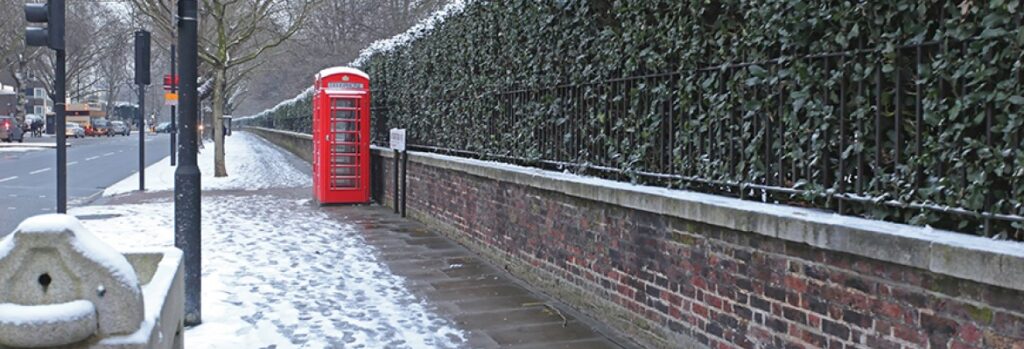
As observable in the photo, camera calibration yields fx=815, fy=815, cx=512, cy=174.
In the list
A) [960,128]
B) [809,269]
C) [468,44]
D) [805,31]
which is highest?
[468,44]

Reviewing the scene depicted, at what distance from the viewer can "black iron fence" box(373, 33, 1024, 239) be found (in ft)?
10.5

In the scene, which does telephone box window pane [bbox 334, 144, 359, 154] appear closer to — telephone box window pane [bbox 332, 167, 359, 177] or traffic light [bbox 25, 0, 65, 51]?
telephone box window pane [bbox 332, 167, 359, 177]

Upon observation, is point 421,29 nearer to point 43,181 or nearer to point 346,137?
point 346,137

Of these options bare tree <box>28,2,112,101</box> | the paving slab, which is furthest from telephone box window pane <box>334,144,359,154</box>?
bare tree <box>28,2,112,101</box>

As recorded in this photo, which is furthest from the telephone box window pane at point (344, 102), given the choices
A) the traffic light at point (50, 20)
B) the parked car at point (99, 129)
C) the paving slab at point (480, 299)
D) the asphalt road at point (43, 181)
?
the parked car at point (99, 129)

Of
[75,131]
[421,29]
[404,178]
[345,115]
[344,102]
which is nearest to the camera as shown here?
[421,29]

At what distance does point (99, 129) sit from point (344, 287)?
77.6m

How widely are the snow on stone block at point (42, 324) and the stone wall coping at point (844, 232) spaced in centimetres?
314

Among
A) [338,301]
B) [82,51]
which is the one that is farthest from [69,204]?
[82,51]

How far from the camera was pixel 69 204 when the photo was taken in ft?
48.3

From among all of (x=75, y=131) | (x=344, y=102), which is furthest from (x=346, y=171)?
(x=75, y=131)

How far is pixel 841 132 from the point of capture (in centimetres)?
397

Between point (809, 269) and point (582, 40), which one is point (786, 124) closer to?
point (809, 269)

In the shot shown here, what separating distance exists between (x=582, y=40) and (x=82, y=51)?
64365 mm
